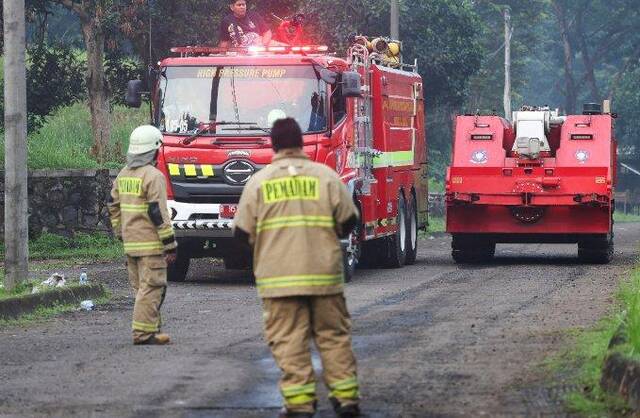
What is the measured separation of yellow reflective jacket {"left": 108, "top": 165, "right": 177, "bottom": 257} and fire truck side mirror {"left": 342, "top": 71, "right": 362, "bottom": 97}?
6410 millimetres

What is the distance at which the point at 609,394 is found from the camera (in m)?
9.71

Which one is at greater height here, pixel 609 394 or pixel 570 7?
pixel 570 7

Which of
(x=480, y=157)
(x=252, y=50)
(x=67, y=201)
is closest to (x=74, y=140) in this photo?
(x=67, y=201)

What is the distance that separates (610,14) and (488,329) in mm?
71354

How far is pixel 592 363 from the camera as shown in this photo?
1102cm

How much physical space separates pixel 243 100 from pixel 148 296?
6772mm

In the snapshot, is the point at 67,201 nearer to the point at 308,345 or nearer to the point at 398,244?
the point at 398,244

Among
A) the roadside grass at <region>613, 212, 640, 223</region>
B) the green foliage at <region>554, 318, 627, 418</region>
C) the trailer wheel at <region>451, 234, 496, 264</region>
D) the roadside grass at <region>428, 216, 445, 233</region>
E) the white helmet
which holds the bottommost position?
the roadside grass at <region>613, 212, 640, 223</region>

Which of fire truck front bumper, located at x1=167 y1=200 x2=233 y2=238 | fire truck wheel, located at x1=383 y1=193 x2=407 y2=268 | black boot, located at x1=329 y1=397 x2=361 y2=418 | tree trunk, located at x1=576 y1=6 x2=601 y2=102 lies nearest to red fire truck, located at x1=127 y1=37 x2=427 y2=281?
fire truck front bumper, located at x1=167 y1=200 x2=233 y2=238

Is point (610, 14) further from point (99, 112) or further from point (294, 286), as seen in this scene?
point (294, 286)

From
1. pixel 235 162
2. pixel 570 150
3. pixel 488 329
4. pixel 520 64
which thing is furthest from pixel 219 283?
pixel 520 64

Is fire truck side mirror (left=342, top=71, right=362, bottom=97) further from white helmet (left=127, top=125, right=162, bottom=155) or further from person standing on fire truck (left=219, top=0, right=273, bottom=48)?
white helmet (left=127, top=125, right=162, bottom=155)

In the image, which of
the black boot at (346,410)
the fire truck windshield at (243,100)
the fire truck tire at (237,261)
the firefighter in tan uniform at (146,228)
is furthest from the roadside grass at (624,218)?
the black boot at (346,410)

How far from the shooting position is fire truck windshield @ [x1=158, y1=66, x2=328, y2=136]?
19.9m
